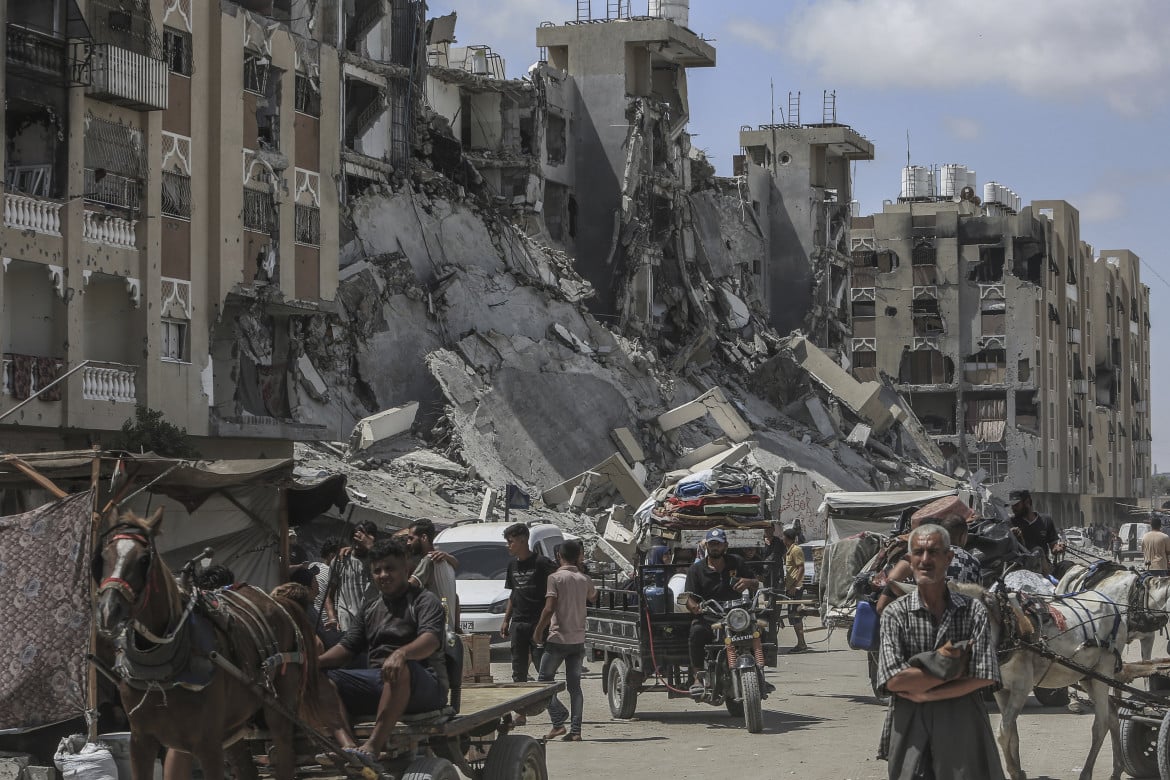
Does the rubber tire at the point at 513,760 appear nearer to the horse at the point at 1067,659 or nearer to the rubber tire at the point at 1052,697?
the horse at the point at 1067,659

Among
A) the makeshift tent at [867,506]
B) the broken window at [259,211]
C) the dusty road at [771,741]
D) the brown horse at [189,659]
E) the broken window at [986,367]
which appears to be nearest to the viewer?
the brown horse at [189,659]

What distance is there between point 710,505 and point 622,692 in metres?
5.56

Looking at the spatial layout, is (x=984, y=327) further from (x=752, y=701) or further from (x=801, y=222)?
(x=752, y=701)

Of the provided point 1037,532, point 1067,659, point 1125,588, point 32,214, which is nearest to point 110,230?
point 32,214

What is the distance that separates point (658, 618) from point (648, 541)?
1833 cm

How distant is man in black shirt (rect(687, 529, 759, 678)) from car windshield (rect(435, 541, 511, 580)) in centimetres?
718

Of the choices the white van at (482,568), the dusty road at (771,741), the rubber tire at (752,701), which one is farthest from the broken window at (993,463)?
the rubber tire at (752,701)

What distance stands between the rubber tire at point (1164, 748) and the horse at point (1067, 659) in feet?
1.83

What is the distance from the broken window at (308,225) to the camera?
39.0m

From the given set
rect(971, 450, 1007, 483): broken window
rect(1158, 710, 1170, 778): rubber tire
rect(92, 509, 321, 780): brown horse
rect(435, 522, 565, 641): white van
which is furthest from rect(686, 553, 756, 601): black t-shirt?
rect(971, 450, 1007, 483): broken window

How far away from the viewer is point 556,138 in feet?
201

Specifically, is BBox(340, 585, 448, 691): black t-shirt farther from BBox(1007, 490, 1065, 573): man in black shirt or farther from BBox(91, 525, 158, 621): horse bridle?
BBox(1007, 490, 1065, 573): man in black shirt

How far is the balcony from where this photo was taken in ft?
102

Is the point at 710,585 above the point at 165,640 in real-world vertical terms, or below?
below
